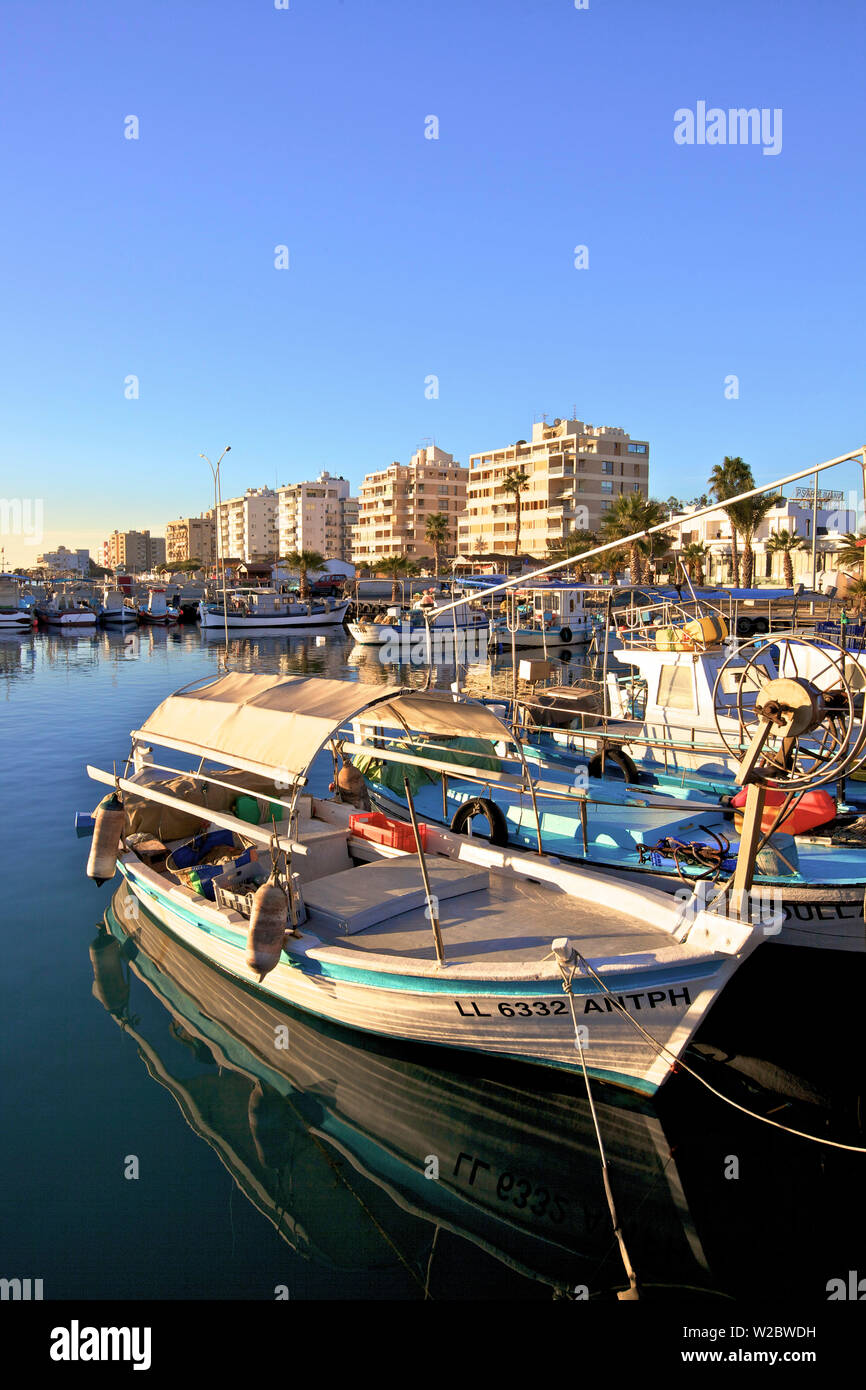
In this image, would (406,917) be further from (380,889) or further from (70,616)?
(70,616)

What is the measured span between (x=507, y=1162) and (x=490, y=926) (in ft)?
7.77

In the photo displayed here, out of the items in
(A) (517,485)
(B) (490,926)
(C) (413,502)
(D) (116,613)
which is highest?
(C) (413,502)

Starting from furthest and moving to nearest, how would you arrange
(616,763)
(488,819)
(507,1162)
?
1. (616,763)
2. (488,819)
3. (507,1162)

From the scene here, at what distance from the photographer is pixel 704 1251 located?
702cm

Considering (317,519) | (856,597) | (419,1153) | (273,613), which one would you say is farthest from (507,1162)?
(317,519)

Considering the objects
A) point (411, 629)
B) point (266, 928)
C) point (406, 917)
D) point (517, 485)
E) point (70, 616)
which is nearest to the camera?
point (266, 928)

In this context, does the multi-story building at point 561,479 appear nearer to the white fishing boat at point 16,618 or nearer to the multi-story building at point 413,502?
the multi-story building at point 413,502

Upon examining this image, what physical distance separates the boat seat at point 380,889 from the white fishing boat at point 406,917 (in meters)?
0.03

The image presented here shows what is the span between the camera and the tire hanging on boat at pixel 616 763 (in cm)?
1622

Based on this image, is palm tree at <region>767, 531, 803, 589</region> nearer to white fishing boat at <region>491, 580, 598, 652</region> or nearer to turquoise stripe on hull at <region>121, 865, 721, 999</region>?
white fishing boat at <region>491, 580, 598, 652</region>

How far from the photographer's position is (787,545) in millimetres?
73125

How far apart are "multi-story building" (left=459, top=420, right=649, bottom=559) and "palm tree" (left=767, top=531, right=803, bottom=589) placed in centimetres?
3193
